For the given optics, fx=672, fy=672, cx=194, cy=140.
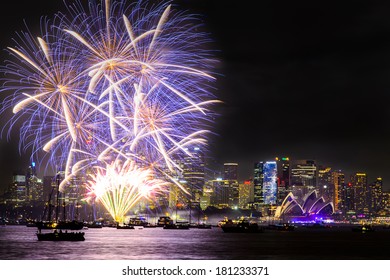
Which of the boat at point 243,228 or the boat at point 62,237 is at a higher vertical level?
the boat at point 243,228

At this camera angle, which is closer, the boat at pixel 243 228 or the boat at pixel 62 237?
the boat at pixel 62 237

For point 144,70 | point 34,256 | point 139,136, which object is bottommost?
point 34,256

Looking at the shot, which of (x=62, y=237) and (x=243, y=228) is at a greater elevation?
(x=243, y=228)

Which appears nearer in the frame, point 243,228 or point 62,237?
point 62,237

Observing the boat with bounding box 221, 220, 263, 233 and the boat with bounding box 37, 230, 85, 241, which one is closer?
the boat with bounding box 37, 230, 85, 241

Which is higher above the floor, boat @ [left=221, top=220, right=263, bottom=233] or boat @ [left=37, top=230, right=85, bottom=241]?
boat @ [left=221, top=220, right=263, bottom=233]

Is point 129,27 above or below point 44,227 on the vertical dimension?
above

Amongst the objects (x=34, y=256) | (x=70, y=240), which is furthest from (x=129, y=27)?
(x=70, y=240)
